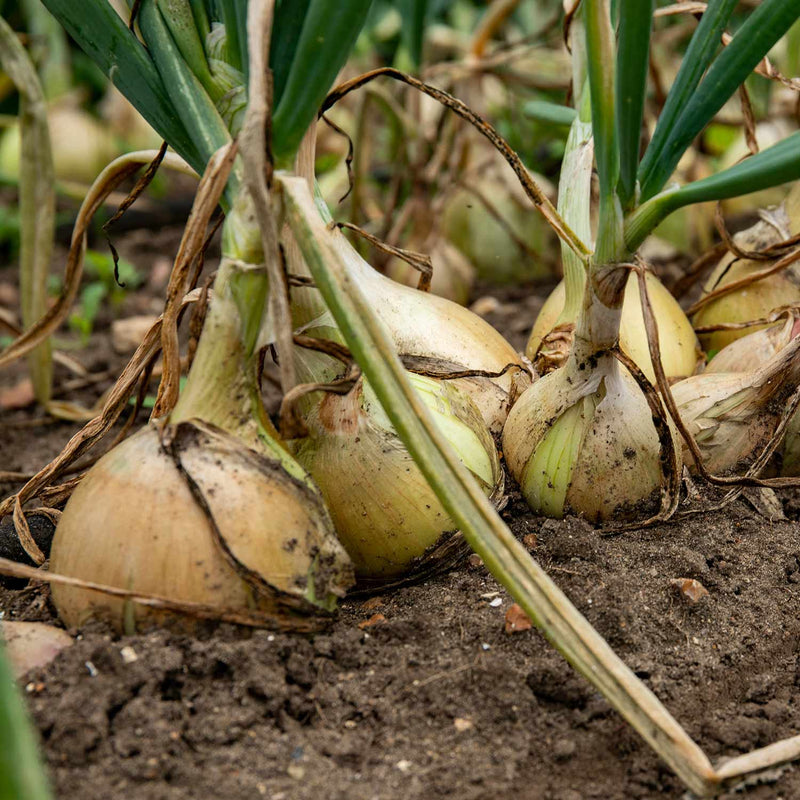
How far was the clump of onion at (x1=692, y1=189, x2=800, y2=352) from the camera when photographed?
133 centimetres

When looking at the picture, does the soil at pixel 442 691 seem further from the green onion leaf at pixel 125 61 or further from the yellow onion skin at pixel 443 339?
the green onion leaf at pixel 125 61

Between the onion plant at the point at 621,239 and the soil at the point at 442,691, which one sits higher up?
the onion plant at the point at 621,239

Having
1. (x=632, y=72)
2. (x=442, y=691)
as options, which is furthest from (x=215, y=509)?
(x=632, y=72)

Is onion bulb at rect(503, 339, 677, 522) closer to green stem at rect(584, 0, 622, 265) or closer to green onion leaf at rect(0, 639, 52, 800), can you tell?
green stem at rect(584, 0, 622, 265)

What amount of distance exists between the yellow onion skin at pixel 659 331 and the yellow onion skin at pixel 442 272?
3.17 feet

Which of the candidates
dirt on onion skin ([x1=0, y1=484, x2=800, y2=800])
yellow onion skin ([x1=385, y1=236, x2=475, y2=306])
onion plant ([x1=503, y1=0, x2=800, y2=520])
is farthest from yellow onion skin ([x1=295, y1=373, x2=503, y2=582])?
yellow onion skin ([x1=385, y1=236, x2=475, y2=306])

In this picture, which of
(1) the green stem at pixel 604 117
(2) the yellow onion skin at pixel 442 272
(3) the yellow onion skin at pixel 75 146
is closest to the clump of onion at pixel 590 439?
(1) the green stem at pixel 604 117

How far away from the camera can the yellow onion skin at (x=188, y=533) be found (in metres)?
0.79

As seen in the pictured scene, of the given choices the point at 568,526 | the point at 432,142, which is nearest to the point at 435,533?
the point at 568,526

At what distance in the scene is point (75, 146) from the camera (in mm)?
3541

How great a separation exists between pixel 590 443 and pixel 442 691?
0.33 metres

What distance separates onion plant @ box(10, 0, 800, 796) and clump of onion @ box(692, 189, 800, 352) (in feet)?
1.59

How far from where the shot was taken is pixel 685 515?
3.47ft

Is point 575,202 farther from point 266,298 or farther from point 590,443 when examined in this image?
point 266,298
